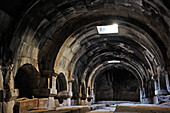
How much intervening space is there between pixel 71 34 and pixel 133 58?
5528 mm

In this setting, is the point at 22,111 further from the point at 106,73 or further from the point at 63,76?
the point at 106,73

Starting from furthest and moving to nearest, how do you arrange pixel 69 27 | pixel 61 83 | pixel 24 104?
pixel 61 83, pixel 69 27, pixel 24 104

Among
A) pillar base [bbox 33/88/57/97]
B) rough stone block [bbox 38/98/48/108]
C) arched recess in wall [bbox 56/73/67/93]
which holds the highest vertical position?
arched recess in wall [bbox 56/73/67/93]

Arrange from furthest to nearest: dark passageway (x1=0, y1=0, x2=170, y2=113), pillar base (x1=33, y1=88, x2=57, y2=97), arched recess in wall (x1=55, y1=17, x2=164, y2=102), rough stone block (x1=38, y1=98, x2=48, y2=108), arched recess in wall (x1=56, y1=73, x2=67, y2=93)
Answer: arched recess in wall (x1=56, y1=73, x2=67, y2=93)
arched recess in wall (x1=55, y1=17, x2=164, y2=102)
pillar base (x1=33, y1=88, x2=57, y2=97)
rough stone block (x1=38, y1=98, x2=48, y2=108)
dark passageway (x1=0, y1=0, x2=170, y2=113)

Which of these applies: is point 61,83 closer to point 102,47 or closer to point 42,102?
point 42,102

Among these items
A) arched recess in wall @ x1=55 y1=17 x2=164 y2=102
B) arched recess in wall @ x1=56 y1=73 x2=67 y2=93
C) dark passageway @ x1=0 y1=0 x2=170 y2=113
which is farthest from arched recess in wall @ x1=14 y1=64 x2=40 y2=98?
arched recess in wall @ x1=56 y1=73 x2=67 y2=93

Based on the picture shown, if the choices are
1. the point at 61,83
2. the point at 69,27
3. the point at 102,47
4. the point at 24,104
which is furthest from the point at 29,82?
the point at 102,47

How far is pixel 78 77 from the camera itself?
11.8m

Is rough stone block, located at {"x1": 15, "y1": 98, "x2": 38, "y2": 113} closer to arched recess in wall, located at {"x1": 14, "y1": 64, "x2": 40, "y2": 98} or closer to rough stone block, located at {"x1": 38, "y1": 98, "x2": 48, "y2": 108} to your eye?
rough stone block, located at {"x1": 38, "y1": 98, "x2": 48, "y2": 108}

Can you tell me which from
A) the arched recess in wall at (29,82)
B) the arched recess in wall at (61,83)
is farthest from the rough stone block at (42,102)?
the arched recess in wall at (61,83)

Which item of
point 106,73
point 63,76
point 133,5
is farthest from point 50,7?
point 106,73

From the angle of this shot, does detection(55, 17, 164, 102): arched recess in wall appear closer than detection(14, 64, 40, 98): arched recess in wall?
No

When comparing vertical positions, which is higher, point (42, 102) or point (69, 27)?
point (69, 27)

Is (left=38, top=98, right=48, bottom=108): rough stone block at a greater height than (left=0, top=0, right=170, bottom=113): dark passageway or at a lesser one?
lesser
